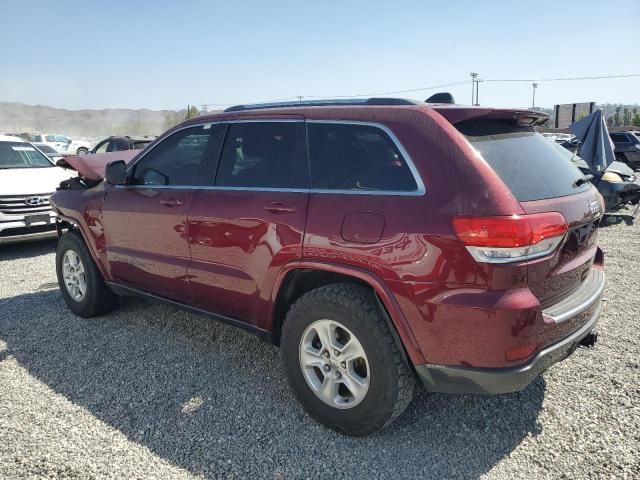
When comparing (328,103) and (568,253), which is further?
→ (328,103)

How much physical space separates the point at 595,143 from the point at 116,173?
908cm

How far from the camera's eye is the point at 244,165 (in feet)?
10.5

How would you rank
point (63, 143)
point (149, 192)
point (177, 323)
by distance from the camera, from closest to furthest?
1. point (149, 192)
2. point (177, 323)
3. point (63, 143)

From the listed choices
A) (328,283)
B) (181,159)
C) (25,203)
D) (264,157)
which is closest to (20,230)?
(25,203)

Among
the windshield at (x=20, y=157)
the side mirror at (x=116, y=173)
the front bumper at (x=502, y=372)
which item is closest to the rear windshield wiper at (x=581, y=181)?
the front bumper at (x=502, y=372)

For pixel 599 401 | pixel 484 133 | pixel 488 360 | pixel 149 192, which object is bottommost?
pixel 599 401

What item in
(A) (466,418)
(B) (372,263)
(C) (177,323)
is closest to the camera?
(B) (372,263)

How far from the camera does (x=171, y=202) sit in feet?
11.6

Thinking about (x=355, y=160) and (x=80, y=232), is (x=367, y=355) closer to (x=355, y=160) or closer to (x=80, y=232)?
(x=355, y=160)

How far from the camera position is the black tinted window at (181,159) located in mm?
3452

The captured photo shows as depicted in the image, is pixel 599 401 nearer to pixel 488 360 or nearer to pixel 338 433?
pixel 488 360

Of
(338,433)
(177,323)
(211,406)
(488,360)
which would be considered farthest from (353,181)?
(177,323)

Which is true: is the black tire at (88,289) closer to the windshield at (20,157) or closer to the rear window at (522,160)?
the rear window at (522,160)

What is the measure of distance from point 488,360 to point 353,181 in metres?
1.12
